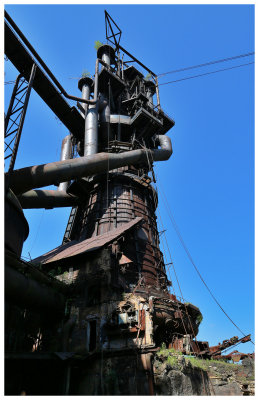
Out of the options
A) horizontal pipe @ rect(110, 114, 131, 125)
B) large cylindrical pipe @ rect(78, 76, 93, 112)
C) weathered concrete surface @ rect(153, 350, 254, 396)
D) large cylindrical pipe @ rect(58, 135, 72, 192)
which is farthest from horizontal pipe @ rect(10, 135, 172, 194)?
weathered concrete surface @ rect(153, 350, 254, 396)

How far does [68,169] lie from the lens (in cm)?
1672

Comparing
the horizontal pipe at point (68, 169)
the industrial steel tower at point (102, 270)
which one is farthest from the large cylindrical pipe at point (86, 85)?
the horizontal pipe at point (68, 169)

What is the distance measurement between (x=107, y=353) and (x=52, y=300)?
3365 millimetres

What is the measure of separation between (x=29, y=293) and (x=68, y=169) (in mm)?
8023

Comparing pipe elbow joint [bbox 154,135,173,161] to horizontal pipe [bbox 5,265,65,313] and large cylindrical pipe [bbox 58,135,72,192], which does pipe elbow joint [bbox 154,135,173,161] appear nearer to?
large cylindrical pipe [bbox 58,135,72,192]

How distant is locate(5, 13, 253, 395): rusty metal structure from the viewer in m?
11.3

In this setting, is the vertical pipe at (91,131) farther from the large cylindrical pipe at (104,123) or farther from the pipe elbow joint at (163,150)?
the pipe elbow joint at (163,150)

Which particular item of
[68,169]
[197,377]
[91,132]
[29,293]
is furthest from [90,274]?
[91,132]

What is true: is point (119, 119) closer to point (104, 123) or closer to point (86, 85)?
point (104, 123)

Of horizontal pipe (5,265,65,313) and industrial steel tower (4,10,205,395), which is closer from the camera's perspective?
horizontal pipe (5,265,65,313)

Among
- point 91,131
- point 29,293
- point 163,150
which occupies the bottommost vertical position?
point 29,293

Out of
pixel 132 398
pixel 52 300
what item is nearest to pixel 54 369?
pixel 52 300

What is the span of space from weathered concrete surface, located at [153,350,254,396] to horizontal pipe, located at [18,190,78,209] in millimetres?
12017

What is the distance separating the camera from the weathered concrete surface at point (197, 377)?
1138 cm
